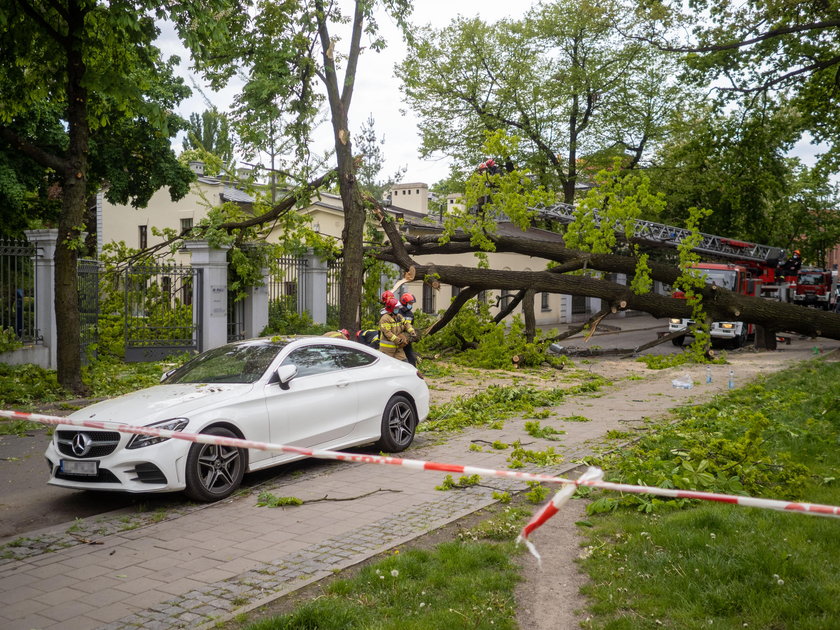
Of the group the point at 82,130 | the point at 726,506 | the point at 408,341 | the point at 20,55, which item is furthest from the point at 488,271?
the point at 726,506

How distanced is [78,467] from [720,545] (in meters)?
5.14

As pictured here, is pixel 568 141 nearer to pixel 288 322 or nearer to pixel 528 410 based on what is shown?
pixel 288 322

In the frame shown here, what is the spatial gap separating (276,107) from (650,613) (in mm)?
14340

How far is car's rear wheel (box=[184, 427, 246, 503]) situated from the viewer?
21.9ft

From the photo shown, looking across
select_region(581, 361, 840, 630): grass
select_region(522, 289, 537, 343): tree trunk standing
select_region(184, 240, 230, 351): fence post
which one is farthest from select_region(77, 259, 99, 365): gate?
select_region(581, 361, 840, 630): grass

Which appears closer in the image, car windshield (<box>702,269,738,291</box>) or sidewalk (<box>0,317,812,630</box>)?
sidewalk (<box>0,317,812,630</box>)

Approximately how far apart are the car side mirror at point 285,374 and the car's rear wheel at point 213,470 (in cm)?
79

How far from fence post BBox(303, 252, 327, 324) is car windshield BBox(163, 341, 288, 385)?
13473 mm

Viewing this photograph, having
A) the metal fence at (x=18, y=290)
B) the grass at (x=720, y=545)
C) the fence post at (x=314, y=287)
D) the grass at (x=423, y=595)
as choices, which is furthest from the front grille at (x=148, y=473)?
the fence post at (x=314, y=287)

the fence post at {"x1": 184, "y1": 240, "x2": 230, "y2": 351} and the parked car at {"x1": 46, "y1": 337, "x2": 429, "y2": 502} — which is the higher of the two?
the fence post at {"x1": 184, "y1": 240, "x2": 230, "y2": 351}

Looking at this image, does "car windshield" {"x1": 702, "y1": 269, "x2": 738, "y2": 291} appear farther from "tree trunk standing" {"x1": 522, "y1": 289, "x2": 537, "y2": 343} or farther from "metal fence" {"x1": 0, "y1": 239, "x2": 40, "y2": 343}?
"metal fence" {"x1": 0, "y1": 239, "x2": 40, "y2": 343}

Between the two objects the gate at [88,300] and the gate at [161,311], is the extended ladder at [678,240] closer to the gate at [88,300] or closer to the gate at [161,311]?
the gate at [161,311]

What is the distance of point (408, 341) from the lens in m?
13.0

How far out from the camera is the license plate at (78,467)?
6.53 meters
